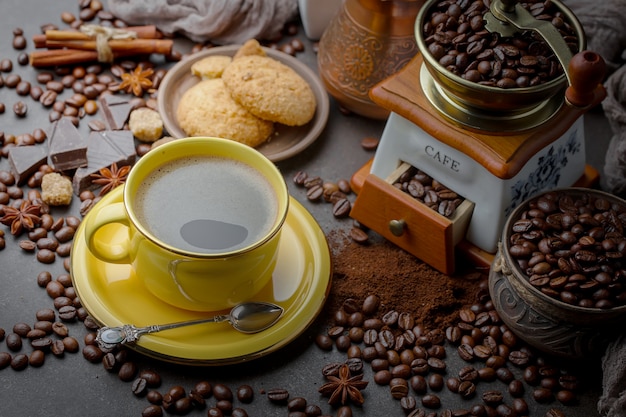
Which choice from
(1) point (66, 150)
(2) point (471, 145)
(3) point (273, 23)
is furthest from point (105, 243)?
(3) point (273, 23)

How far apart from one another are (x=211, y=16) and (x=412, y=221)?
0.89 metres

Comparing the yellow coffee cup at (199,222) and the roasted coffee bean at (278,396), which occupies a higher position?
the yellow coffee cup at (199,222)

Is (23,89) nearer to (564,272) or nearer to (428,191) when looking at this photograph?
(428,191)

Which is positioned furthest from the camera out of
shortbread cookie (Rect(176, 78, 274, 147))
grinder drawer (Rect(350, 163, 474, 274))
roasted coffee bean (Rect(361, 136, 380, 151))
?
roasted coffee bean (Rect(361, 136, 380, 151))

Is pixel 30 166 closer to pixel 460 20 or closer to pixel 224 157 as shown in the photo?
pixel 224 157

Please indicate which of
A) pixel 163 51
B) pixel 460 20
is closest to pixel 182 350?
pixel 460 20

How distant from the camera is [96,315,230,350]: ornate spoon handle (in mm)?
1438

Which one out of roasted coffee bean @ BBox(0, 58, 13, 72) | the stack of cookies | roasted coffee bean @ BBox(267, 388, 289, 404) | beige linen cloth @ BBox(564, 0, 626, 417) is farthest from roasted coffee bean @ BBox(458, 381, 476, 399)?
roasted coffee bean @ BBox(0, 58, 13, 72)

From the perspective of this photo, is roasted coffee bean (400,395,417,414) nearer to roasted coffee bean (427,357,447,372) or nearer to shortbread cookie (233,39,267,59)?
roasted coffee bean (427,357,447,372)

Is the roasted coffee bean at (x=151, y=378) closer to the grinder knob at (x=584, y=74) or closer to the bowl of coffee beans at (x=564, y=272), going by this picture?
the bowl of coffee beans at (x=564, y=272)

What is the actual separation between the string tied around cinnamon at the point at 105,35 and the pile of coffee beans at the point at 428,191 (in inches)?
35.1

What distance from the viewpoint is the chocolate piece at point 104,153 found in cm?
185

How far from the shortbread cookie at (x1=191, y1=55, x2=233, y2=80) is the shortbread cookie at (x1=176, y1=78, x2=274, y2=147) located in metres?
0.08

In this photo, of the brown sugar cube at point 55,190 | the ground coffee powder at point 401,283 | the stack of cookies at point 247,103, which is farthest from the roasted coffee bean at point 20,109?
the ground coffee powder at point 401,283
